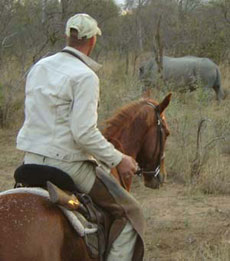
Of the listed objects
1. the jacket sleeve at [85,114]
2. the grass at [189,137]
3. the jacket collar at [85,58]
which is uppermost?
the jacket collar at [85,58]

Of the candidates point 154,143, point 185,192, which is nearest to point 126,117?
point 154,143

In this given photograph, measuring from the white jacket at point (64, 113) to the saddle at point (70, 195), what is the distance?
101 millimetres

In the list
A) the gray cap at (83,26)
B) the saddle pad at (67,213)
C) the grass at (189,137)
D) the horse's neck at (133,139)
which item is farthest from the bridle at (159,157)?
the saddle pad at (67,213)

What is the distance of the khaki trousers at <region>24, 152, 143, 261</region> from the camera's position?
332 cm

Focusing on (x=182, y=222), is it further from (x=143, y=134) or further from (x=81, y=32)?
(x=81, y=32)

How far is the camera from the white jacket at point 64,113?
308cm

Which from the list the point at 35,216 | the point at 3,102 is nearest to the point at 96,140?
the point at 35,216

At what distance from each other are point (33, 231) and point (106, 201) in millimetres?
683

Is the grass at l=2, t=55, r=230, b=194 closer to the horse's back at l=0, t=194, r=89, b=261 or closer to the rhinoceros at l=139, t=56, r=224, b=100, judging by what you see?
the horse's back at l=0, t=194, r=89, b=261

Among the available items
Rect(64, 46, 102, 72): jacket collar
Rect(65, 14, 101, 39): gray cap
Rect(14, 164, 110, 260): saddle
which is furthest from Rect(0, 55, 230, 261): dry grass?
Rect(65, 14, 101, 39): gray cap

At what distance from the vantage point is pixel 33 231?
2887mm

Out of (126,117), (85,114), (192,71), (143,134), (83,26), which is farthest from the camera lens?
(192,71)

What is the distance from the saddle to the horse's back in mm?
97

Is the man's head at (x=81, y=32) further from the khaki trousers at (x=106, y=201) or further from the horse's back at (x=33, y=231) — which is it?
the horse's back at (x=33, y=231)
